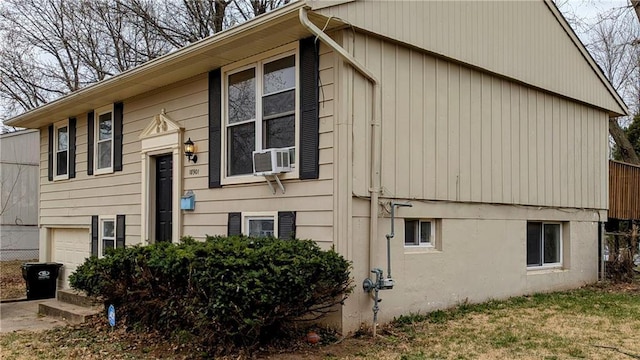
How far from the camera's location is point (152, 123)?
8.98 meters

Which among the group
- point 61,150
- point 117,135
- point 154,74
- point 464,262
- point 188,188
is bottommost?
point 464,262

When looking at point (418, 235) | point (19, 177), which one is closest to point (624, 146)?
point (418, 235)

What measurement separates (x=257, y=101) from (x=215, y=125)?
923 mm

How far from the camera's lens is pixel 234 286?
4738 mm

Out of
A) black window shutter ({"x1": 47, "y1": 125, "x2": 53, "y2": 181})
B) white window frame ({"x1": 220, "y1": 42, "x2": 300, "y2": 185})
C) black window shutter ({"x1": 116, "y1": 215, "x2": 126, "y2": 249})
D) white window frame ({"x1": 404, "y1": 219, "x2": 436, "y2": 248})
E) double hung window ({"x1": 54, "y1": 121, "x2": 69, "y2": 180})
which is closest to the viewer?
white window frame ({"x1": 220, "y1": 42, "x2": 300, "y2": 185})

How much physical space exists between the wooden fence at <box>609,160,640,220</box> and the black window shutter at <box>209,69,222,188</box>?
24.9 ft

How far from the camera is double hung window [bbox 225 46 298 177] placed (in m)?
6.68

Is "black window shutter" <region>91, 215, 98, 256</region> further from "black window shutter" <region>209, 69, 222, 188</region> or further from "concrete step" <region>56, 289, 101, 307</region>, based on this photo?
"black window shutter" <region>209, 69, 222, 188</region>

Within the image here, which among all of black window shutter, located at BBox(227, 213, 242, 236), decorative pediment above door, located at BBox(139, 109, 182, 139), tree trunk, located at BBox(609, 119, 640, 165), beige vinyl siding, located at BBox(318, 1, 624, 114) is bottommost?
black window shutter, located at BBox(227, 213, 242, 236)

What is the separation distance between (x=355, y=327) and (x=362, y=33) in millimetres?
3252

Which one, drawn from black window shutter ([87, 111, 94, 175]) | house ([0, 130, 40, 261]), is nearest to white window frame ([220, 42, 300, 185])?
black window shutter ([87, 111, 94, 175])

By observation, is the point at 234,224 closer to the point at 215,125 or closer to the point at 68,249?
the point at 215,125

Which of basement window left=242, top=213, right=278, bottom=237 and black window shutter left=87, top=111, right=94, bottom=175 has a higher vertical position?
black window shutter left=87, top=111, right=94, bottom=175

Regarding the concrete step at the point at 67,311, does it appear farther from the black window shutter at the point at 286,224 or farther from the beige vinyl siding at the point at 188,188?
the black window shutter at the point at 286,224
